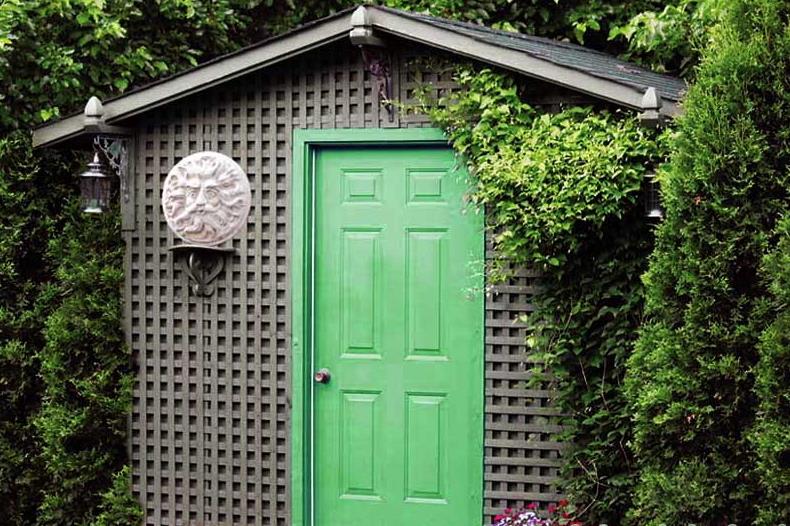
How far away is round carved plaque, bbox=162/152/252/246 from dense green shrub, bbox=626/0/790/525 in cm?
279

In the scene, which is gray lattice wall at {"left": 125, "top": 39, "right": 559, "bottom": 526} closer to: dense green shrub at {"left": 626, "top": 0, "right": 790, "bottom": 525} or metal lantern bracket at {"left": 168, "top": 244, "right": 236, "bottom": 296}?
metal lantern bracket at {"left": 168, "top": 244, "right": 236, "bottom": 296}

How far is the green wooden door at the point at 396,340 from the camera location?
756 centimetres

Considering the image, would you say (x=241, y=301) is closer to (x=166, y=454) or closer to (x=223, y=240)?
(x=223, y=240)

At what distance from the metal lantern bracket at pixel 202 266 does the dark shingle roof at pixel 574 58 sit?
1824 millimetres

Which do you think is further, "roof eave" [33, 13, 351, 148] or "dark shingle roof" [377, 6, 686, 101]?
"roof eave" [33, 13, 351, 148]

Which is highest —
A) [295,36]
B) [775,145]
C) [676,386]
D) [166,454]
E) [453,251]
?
[295,36]

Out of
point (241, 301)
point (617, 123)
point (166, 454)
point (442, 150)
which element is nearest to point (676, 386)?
point (617, 123)

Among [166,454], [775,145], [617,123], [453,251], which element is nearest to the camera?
[775,145]

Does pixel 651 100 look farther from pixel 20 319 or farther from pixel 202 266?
pixel 20 319

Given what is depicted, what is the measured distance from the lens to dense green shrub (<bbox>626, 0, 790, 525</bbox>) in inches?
229

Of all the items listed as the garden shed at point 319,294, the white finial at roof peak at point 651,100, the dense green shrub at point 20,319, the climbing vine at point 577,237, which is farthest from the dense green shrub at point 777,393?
the dense green shrub at point 20,319

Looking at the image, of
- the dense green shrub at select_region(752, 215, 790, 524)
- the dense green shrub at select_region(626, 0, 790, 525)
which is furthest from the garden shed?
the dense green shrub at select_region(752, 215, 790, 524)

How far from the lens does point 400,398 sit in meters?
7.71

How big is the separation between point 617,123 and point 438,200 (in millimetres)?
1129
